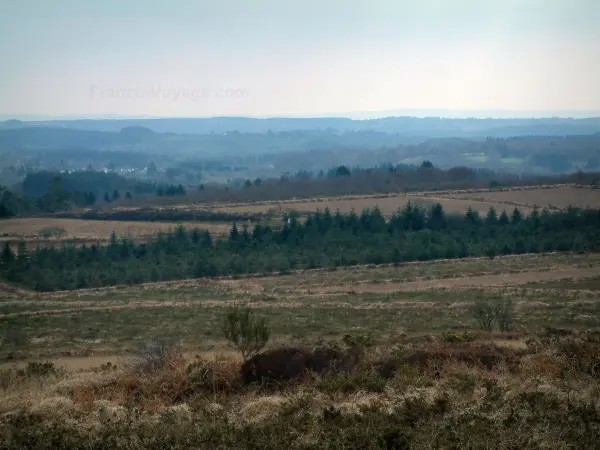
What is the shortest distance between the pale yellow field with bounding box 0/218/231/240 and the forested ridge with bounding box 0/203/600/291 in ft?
16.7

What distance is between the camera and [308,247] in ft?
161

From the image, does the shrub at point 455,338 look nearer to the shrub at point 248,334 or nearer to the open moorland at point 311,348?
the open moorland at point 311,348

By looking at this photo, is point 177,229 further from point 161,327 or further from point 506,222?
point 161,327

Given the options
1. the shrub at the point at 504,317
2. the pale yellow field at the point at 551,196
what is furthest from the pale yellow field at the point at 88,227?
the shrub at the point at 504,317

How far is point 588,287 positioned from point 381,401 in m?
21.7

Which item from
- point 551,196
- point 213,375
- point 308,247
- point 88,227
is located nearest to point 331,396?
point 213,375

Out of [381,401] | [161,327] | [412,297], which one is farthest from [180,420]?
[412,297]

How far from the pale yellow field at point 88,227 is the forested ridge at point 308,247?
16.7 feet

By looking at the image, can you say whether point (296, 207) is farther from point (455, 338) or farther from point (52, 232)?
point (455, 338)

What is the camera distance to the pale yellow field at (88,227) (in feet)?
185

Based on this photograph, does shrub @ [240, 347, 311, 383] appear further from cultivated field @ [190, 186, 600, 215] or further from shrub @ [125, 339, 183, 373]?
cultivated field @ [190, 186, 600, 215]

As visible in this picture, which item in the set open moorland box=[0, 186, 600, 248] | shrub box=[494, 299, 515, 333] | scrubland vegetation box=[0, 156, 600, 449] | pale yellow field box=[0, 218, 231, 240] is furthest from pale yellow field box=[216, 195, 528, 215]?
shrub box=[494, 299, 515, 333]

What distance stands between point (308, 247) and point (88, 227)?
78.5ft

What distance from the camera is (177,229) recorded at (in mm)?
53531
